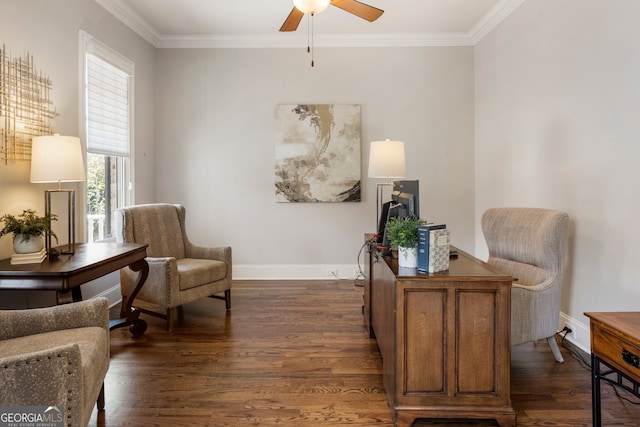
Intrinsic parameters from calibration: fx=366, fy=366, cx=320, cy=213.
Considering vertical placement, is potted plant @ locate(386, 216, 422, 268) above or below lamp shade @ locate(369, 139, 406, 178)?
below

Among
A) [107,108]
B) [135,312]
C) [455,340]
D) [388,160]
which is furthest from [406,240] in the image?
[107,108]

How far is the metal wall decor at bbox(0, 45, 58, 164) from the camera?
2389mm

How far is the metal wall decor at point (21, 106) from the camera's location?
94.0 inches

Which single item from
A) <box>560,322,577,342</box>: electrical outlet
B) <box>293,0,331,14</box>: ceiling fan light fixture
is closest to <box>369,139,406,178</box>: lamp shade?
<box>293,0,331,14</box>: ceiling fan light fixture

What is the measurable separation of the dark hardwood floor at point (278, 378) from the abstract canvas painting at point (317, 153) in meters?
1.65

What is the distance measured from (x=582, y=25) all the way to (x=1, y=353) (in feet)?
12.6

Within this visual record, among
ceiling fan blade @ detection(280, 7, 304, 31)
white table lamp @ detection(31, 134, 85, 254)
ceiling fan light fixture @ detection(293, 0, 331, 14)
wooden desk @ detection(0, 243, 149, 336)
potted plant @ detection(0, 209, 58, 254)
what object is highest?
ceiling fan blade @ detection(280, 7, 304, 31)

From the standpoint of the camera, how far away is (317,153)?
178 inches

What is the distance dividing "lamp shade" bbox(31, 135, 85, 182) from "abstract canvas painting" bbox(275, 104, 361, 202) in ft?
7.94

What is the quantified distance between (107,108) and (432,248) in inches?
135

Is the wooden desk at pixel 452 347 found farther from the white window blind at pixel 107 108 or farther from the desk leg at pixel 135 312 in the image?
the white window blind at pixel 107 108

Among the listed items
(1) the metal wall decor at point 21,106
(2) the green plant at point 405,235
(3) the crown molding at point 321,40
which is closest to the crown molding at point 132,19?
(3) the crown molding at point 321,40

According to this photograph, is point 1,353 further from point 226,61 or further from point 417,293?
point 226,61
